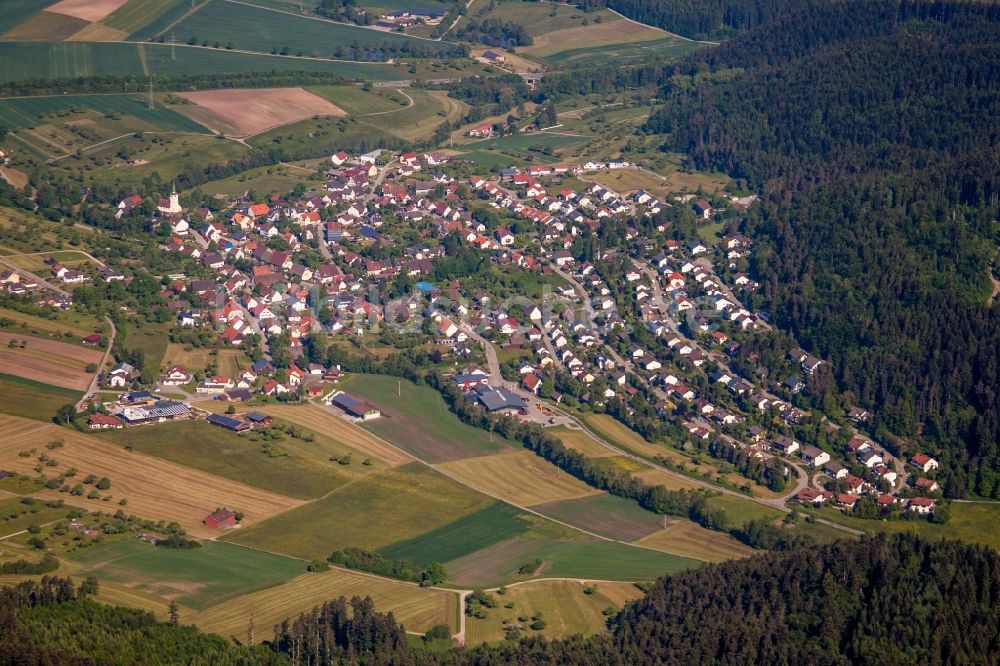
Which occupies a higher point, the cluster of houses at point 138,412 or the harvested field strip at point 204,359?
the harvested field strip at point 204,359

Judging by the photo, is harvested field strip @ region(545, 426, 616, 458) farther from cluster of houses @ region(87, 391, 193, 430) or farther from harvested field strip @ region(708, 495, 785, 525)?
cluster of houses @ region(87, 391, 193, 430)

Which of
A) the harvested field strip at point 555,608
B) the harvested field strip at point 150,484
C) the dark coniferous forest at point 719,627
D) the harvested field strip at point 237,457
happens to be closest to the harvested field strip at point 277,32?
the harvested field strip at point 237,457

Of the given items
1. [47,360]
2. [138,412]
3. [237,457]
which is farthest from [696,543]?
[47,360]

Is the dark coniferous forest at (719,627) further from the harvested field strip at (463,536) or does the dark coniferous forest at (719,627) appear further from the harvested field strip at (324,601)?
the harvested field strip at (463,536)

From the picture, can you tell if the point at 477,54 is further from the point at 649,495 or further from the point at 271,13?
the point at 649,495

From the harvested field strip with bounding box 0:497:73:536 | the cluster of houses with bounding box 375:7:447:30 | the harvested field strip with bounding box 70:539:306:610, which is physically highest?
the cluster of houses with bounding box 375:7:447:30

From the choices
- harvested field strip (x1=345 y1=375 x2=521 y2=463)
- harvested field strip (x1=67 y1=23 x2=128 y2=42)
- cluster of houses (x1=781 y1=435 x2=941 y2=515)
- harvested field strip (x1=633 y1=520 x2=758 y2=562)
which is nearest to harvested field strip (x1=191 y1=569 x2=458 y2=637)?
harvested field strip (x1=633 y1=520 x2=758 y2=562)

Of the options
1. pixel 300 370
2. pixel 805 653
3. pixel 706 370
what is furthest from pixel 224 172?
pixel 805 653

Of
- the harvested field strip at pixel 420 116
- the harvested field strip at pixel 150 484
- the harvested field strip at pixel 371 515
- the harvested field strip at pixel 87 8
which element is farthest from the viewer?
the harvested field strip at pixel 87 8
